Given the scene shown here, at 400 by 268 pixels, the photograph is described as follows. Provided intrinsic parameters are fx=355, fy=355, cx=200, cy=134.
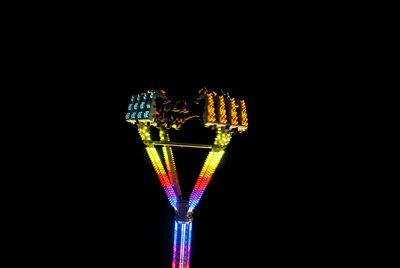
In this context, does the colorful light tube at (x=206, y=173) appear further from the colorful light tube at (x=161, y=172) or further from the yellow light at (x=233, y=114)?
the yellow light at (x=233, y=114)

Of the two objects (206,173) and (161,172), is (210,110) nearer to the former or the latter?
(206,173)

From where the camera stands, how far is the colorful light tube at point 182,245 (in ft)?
25.9

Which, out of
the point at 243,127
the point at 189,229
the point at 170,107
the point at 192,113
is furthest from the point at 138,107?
the point at 189,229

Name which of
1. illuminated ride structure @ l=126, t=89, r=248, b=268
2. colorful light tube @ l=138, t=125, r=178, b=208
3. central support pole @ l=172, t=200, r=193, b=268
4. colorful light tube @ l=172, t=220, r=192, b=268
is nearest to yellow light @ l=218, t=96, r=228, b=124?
illuminated ride structure @ l=126, t=89, r=248, b=268

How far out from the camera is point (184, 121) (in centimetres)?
783

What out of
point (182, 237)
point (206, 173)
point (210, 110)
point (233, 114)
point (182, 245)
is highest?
point (233, 114)

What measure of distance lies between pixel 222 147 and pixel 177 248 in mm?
2480

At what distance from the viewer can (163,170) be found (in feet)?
27.0

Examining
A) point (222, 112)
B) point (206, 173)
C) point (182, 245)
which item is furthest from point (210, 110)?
point (182, 245)

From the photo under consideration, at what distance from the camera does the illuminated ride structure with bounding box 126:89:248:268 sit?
7.36 m

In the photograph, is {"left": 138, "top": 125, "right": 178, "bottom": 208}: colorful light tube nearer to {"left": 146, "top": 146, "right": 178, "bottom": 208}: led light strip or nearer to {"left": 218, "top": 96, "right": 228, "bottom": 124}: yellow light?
{"left": 146, "top": 146, "right": 178, "bottom": 208}: led light strip

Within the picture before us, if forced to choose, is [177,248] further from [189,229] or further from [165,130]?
[165,130]

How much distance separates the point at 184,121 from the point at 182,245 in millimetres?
2754

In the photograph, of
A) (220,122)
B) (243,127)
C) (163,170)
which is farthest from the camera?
(163,170)
